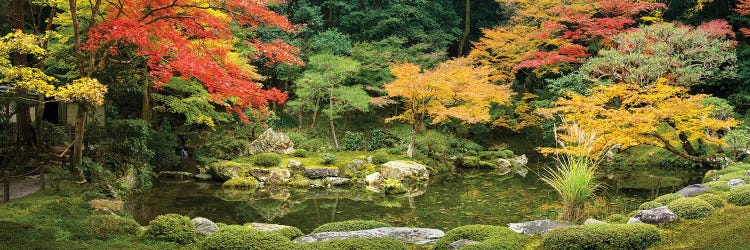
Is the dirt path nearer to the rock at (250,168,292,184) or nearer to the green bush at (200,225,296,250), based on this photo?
the green bush at (200,225,296,250)

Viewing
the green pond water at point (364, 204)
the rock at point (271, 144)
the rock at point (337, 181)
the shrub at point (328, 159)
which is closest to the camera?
the green pond water at point (364, 204)

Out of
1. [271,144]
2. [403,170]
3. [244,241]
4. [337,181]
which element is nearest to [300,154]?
[271,144]

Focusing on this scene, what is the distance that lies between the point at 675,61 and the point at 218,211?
39.2ft

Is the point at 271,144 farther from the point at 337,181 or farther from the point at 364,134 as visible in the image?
the point at 364,134

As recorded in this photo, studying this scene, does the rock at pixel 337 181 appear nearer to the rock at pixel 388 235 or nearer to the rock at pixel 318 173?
the rock at pixel 318 173

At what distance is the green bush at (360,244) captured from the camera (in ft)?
15.6

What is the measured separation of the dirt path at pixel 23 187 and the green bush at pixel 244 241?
14.0 feet

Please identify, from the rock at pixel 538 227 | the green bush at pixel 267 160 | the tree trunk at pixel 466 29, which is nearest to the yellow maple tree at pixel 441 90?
the green bush at pixel 267 160

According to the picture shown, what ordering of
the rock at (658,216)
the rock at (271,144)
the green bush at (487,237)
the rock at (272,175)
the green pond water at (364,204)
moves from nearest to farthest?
the green bush at (487,237)
the rock at (658,216)
the green pond water at (364,204)
the rock at (272,175)
the rock at (271,144)

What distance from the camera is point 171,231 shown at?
18.1 feet

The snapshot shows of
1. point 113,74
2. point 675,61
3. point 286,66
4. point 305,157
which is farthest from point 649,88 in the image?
point 286,66

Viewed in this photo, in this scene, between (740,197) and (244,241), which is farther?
(740,197)

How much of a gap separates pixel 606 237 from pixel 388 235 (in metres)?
2.36

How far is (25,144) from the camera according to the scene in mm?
9500
